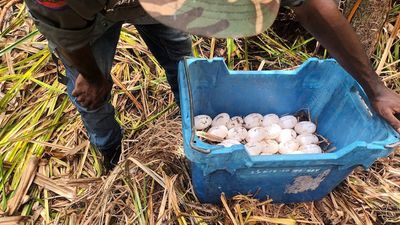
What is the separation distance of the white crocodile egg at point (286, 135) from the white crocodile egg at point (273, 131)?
1 centimetres

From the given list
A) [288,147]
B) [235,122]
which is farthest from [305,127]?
[235,122]

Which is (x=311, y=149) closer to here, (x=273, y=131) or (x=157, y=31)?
(x=273, y=131)

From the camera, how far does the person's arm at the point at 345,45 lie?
1421 millimetres

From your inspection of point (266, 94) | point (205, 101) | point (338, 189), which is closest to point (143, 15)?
point (205, 101)

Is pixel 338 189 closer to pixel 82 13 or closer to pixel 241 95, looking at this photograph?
pixel 241 95

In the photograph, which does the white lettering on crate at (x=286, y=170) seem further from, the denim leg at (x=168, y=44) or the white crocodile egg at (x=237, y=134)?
the denim leg at (x=168, y=44)

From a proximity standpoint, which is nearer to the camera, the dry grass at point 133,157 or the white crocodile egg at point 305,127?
the dry grass at point 133,157

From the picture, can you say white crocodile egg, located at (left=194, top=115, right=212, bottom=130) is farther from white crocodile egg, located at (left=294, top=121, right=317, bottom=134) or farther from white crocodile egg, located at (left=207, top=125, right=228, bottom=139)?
white crocodile egg, located at (left=294, top=121, right=317, bottom=134)

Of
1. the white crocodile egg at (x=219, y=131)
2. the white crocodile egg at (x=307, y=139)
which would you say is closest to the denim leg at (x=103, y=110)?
the white crocodile egg at (x=219, y=131)

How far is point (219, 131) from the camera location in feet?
6.07

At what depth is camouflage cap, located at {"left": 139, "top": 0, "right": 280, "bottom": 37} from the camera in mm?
956

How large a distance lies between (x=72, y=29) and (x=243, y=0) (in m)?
0.52

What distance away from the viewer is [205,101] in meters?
1.95

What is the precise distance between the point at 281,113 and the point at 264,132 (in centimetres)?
23
